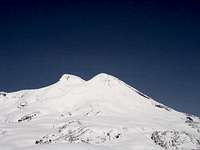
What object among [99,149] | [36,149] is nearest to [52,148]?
[36,149]

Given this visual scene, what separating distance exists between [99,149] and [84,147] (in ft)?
4.48

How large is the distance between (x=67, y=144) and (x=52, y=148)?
2220 mm

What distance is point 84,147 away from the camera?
40375mm

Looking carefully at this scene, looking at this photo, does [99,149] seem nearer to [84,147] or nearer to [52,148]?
[84,147]

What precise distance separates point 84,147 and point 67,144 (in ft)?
5.49

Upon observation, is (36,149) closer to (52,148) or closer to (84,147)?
(52,148)

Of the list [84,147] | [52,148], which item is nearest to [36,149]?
[52,148]

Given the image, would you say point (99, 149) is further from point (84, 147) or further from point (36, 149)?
point (36, 149)

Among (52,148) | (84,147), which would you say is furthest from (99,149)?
(52,148)

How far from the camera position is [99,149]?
1602 inches

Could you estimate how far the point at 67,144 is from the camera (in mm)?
41031

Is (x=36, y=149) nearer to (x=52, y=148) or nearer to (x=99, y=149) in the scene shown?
(x=52, y=148)
